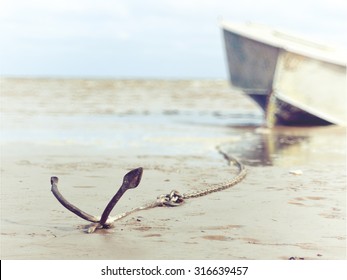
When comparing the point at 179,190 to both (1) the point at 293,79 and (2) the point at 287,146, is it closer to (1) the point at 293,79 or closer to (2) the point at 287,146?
(2) the point at 287,146

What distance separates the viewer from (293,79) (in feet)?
45.5

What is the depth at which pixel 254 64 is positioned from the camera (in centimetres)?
1478

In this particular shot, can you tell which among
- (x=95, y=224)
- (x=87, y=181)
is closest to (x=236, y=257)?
(x=95, y=224)

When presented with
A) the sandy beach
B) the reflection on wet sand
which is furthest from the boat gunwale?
the sandy beach

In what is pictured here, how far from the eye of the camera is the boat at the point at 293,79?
44.8ft

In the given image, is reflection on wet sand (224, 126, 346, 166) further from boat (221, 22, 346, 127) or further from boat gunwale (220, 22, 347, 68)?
boat gunwale (220, 22, 347, 68)

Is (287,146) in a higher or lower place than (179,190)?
lower

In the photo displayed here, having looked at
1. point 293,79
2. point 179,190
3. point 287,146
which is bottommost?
point 287,146

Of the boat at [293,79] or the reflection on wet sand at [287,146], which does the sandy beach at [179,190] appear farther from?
the boat at [293,79]

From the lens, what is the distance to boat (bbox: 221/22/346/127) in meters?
13.6

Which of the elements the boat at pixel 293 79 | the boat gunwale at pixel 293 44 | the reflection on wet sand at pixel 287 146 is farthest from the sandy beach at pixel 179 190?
the boat gunwale at pixel 293 44

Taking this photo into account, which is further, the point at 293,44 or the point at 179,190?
the point at 293,44

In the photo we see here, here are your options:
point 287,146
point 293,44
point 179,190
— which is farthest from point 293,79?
point 179,190

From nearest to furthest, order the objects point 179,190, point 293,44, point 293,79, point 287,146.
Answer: point 179,190 < point 287,146 < point 293,79 < point 293,44
